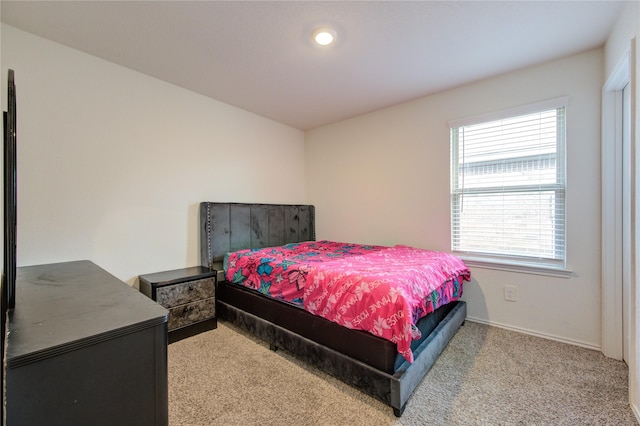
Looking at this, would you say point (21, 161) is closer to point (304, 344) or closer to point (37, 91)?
point (37, 91)

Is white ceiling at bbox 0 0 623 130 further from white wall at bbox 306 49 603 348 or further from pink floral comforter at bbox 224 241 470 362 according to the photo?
pink floral comforter at bbox 224 241 470 362

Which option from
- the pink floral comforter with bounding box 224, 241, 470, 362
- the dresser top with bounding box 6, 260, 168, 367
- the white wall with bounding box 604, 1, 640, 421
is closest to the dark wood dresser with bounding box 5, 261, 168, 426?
the dresser top with bounding box 6, 260, 168, 367

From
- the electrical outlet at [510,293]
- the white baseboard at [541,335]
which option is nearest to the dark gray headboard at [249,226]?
the white baseboard at [541,335]

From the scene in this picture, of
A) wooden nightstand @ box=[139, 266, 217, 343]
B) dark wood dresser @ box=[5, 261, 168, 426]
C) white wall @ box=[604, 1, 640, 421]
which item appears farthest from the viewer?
wooden nightstand @ box=[139, 266, 217, 343]

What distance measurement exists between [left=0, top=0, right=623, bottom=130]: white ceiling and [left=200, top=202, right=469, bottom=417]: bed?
1433mm

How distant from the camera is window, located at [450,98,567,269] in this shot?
7.91ft

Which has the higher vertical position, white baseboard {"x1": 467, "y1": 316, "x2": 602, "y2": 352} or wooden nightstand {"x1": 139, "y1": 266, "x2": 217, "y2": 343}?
wooden nightstand {"x1": 139, "y1": 266, "x2": 217, "y2": 343}

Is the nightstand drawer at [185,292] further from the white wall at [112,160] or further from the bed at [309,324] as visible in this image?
the white wall at [112,160]

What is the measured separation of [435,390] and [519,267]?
151 centimetres

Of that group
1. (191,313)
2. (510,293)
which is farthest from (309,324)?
(510,293)

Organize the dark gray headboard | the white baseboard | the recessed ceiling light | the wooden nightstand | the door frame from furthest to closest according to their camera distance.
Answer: the dark gray headboard < the wooden nightstand < the white baseboard < the door frame < the recessed ceiling light

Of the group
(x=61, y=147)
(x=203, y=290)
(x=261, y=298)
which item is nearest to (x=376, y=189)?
(x=261, y=298)

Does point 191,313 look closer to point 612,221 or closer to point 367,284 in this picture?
point 367,284

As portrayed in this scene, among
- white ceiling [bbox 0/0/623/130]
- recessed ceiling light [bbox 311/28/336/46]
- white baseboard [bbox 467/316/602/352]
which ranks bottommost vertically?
white baseboard [bbox 467/316/602/352]
